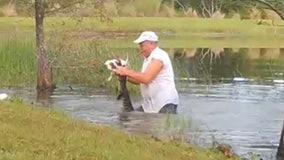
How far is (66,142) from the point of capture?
8.16 meters

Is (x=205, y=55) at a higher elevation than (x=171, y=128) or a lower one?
lower

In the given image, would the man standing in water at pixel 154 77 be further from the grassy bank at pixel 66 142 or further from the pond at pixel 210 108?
the grassy bank at pixel 66 142

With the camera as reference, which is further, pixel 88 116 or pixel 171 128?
pixel 88 116

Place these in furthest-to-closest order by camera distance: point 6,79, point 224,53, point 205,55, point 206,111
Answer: point 224,53, point 205,55, point 6,79, point 206,111

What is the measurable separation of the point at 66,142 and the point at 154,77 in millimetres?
5016

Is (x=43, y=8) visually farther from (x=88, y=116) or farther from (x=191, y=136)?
(x=191, y=136)

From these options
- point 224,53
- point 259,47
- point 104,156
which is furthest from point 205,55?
point 104,156

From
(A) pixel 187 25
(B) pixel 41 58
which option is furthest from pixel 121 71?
(A) pixel 187 25

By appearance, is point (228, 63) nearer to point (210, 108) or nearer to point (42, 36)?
point (42, 36)

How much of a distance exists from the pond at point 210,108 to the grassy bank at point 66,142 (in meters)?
1.77

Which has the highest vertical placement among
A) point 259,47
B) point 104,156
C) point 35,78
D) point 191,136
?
point 104,156

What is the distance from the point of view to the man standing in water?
508 inches

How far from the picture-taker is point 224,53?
1368 inches

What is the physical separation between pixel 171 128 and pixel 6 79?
24.9ft
